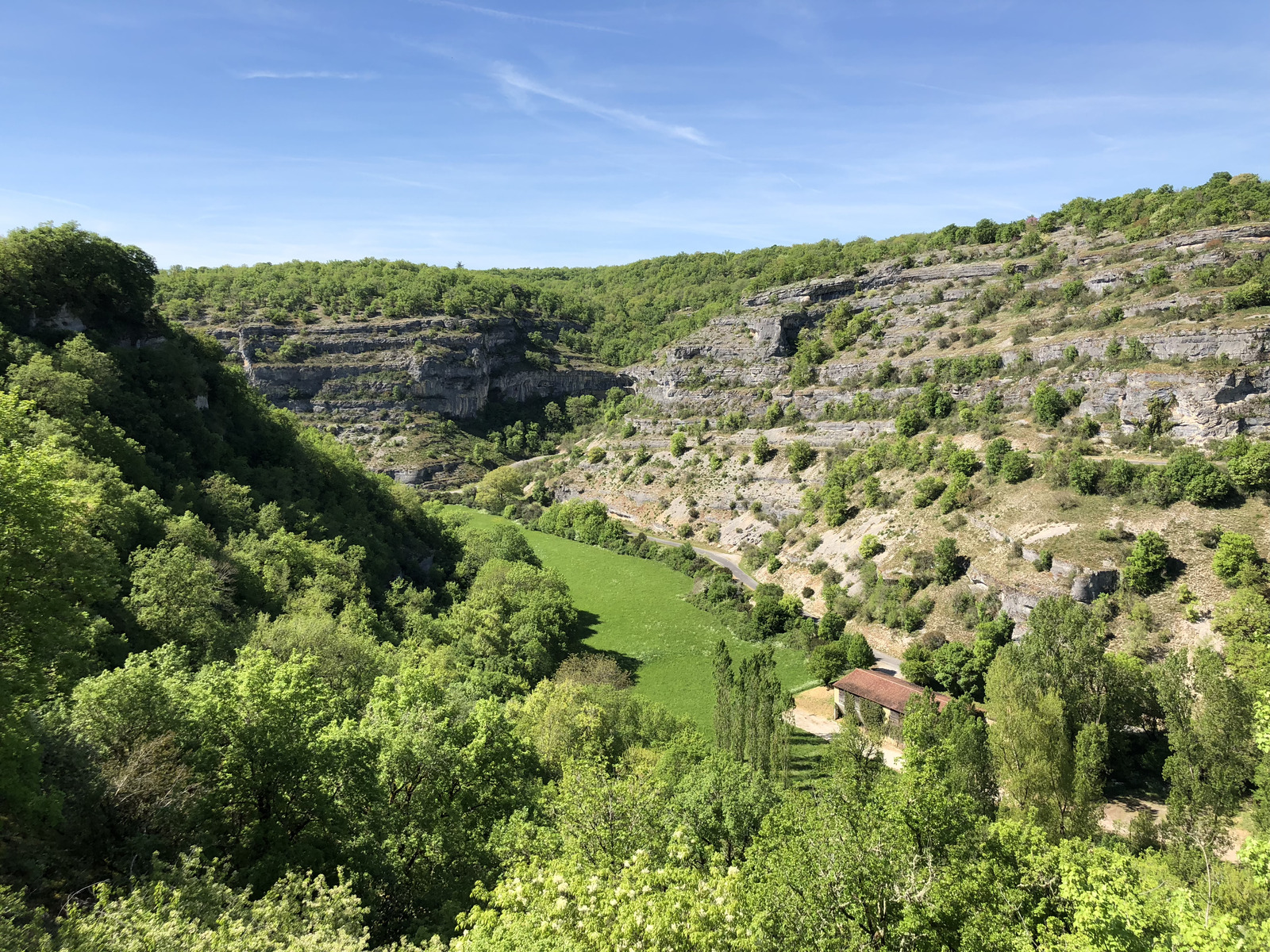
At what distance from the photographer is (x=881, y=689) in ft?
134

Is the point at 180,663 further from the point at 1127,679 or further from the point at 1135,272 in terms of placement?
the point at 1135,272

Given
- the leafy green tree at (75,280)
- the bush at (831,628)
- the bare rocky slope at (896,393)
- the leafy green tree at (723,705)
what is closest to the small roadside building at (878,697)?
the bush at (831,628)

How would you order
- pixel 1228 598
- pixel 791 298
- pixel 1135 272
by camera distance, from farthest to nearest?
pixel 791 298
pixel 1135 272
pixel 1228 598

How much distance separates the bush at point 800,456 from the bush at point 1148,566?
3888 centimetres

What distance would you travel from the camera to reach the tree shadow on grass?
50375 millimetres

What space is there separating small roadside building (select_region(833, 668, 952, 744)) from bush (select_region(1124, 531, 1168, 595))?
50.2 feet

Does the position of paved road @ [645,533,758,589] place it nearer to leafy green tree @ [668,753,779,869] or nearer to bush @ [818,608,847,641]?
bush @ [818,608,847,641]

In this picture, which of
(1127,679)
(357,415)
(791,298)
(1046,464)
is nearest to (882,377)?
(1046,464)

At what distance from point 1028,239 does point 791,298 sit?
3758 centimetres

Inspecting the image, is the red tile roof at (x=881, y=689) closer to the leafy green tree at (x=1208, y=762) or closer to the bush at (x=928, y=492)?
the leafy green tree at (x=1208, y=762)

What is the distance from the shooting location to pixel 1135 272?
240 ft

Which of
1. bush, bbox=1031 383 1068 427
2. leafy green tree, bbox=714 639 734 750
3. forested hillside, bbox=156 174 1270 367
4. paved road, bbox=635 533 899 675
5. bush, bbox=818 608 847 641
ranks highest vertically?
forested hillside, bbox=156 174 1270 367

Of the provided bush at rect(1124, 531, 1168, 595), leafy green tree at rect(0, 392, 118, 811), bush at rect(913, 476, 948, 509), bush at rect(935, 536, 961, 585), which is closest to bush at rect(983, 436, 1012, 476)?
bush at rect(913, 476, 948, 509)

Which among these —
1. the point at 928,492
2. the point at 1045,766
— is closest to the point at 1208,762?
the point at 1045,766
